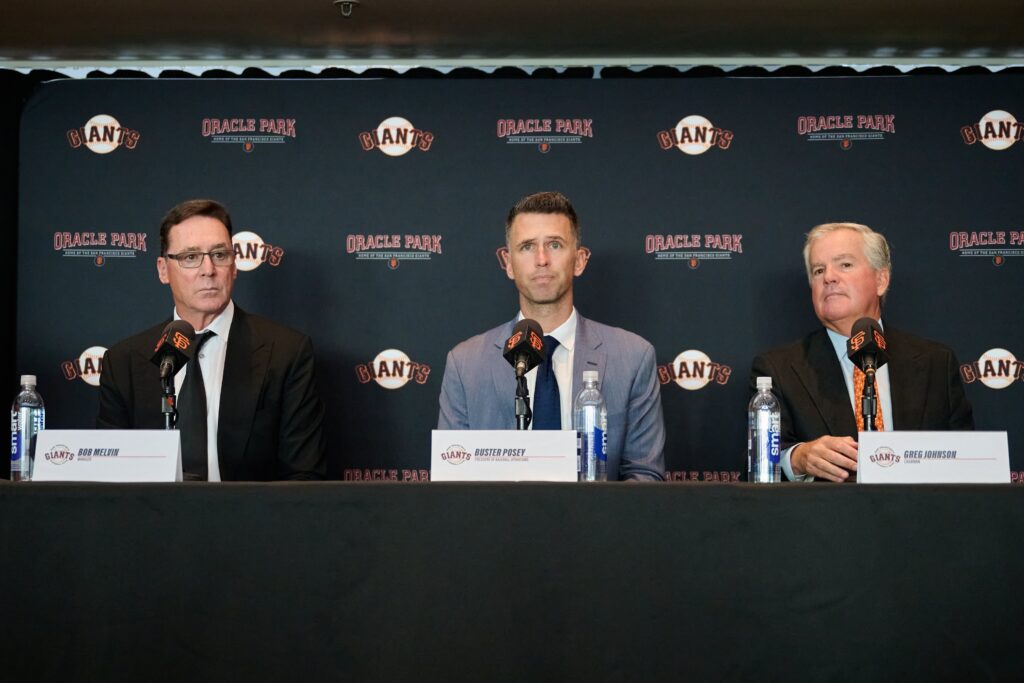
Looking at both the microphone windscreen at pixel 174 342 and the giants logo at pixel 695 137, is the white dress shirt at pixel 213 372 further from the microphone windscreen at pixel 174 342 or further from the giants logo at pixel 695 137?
the giants logo at pixel 695 137

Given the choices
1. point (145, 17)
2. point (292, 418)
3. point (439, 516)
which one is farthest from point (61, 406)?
point (439, 516)

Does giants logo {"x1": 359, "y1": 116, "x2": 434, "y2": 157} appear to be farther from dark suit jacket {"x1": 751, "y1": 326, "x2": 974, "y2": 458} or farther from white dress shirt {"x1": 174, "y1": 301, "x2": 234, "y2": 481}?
dark suit jacket {"x1": 751, "y1": 326, "x2": 974, "y2": 458}

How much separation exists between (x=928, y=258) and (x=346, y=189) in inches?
85.7

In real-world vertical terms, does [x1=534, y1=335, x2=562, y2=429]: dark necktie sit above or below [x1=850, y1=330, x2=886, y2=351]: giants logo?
below

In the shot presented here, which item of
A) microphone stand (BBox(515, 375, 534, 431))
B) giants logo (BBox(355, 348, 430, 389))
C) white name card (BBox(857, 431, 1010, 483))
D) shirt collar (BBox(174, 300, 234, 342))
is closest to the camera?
white name card (BBox(857, 431, 1010, 483))

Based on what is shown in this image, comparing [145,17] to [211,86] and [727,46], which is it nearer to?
[211,86]

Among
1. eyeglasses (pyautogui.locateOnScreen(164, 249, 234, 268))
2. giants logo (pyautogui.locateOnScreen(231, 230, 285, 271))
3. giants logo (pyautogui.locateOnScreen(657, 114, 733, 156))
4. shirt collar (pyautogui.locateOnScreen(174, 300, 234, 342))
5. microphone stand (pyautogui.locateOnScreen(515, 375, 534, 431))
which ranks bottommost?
microphone stand (pyautogui.locateOnScreen(515, 375, 534, 431))

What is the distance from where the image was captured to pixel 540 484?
6.11 feet

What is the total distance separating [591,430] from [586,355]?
534 millimetres

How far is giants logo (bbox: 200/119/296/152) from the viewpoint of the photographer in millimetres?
3889

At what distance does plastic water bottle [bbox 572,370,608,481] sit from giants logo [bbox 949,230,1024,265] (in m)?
1.66


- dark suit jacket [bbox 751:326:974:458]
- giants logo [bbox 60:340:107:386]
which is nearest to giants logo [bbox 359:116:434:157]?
giants logo [bbox 60:340:107:386]

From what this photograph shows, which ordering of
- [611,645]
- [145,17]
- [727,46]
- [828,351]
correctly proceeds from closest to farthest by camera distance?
[611,645] → [828,351] → [145,17] → [727,46]

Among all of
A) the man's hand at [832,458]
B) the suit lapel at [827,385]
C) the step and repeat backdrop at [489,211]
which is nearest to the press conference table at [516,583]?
the man's hand at [832,458]
